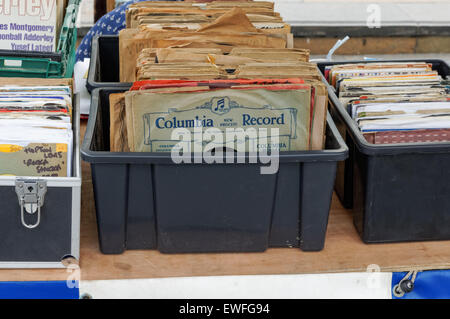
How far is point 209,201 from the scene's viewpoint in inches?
53.7

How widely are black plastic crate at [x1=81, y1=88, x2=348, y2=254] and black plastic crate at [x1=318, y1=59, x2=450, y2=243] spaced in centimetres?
8

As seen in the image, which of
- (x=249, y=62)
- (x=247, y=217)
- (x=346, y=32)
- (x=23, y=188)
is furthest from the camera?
(x=346, y=32)

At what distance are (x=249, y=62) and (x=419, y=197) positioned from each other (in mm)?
496

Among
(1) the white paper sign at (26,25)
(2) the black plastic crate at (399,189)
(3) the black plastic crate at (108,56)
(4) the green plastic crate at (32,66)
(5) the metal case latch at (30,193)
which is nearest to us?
(5) the metal case latch at (30,193)

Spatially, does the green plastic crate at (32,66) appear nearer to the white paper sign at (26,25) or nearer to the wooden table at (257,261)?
the white paper sign at (26,25)

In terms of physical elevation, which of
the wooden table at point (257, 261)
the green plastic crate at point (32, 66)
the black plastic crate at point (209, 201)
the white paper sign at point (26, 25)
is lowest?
the wooden table at point (257, 261)

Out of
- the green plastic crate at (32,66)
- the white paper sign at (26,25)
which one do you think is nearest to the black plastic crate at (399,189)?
the green plastic crate at (32,66)

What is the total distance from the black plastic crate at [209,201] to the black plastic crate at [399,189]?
0.27 ft

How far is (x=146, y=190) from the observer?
1355 mm

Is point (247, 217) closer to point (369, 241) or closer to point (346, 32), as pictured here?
point (369, 241)

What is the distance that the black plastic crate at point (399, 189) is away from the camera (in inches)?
54.0

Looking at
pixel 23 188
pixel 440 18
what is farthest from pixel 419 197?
pixel 440 18

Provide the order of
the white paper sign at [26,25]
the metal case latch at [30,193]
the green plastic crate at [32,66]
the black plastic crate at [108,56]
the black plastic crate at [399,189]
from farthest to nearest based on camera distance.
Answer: the black plastic crate at [108,56] → the white paper sign at [26,25] → the green plastic crate at [32,66] → the black plastic crate at [399,189] → the metal case latch at [30,193]

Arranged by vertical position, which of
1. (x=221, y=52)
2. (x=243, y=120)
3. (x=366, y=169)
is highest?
(x=221, y=52)
